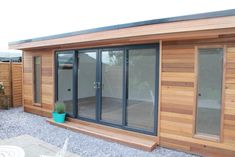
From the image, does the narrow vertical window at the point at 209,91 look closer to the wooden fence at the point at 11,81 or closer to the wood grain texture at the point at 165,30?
the wood grain texture at the point at 165,30

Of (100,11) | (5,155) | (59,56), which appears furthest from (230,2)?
(5,155)

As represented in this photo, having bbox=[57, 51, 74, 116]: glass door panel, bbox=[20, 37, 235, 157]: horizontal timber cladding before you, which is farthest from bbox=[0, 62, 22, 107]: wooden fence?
bbox=[20, 37, 235, 157]: horizontal timber cladding

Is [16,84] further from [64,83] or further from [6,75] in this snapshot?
[64,83]

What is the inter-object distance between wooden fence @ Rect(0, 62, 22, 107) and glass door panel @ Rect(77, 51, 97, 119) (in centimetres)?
337

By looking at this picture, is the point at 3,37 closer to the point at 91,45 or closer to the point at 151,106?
the point at 91,45

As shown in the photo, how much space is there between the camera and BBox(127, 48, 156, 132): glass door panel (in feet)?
13.0

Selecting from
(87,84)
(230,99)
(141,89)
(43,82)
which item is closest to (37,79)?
(43,82)

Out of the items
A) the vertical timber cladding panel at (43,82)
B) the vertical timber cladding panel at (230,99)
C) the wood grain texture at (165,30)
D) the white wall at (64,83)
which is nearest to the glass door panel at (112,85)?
the wood grain texture at (165,30)

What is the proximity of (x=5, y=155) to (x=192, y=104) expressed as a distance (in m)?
2.93

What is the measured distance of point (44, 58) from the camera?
5812 millimetres

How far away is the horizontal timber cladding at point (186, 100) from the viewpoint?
3146mm

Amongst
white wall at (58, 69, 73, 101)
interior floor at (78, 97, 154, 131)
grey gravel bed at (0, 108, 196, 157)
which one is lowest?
grey gravel bed at (0, 108, 196, 157)

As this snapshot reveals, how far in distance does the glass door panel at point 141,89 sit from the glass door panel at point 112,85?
250 mm

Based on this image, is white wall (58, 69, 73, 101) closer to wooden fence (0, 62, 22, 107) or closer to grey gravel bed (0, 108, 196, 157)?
grey gravel bed (0, 108, 196, 157)
